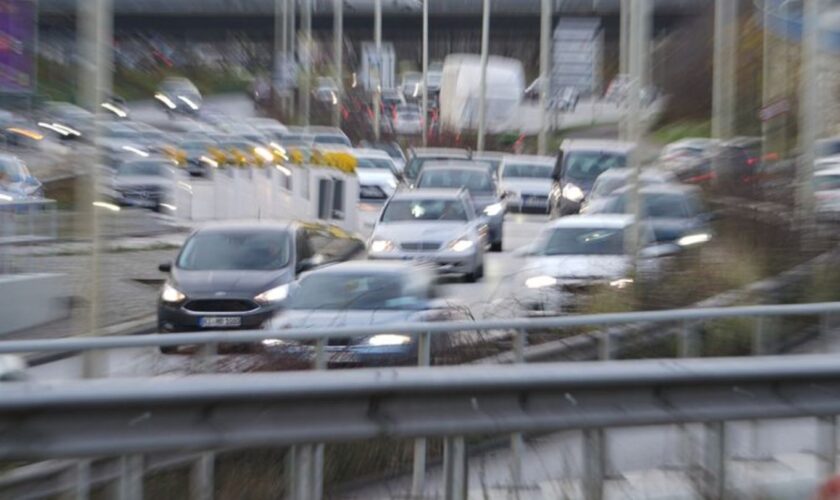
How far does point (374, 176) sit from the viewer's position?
37.7 meters

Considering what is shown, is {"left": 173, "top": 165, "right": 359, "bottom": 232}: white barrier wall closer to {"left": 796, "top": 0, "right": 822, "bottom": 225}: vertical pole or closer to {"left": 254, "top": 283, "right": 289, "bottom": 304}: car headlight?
{"left": 254, "top": 283, "right": 289, "bottom": 304}: car headlight

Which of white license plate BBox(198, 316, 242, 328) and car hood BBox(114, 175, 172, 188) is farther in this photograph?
car hood BBox(114, 175, 172, 188)

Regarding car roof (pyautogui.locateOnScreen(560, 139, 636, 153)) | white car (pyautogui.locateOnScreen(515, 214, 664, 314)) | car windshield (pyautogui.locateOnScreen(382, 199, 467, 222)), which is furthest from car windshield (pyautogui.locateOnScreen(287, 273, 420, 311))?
car roof (pyautogui.locateOnScreen(560, 139, 636, 153))

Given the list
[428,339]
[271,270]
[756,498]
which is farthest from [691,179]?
[756,498]

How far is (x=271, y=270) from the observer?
17.1m

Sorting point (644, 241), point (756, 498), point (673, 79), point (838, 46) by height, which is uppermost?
point (673, 79)

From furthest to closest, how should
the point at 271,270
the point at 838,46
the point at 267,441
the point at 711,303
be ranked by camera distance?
the point at 271,270, the point at 838,46, the point at 711,303, the point at 267,441

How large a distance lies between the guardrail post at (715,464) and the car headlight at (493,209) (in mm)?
21442

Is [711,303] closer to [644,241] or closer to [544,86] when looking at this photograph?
[644,241]

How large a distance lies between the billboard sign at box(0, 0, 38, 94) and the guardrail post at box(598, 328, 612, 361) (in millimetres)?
5429

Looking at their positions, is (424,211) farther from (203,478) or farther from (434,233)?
(203,478)

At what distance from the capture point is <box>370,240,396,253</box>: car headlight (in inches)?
868

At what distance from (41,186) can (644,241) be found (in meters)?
→ 17.3

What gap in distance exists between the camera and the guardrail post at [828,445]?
6461 millimetres
